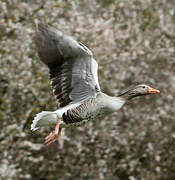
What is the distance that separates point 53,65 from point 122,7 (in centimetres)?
540

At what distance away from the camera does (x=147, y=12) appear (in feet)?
35.3

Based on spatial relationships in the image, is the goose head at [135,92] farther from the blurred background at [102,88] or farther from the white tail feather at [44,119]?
the blurred background at [102,88]

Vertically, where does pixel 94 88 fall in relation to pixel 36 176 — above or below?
above

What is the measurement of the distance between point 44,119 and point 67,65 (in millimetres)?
626

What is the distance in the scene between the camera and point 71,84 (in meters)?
5.12

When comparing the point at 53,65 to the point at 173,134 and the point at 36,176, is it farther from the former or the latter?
the point at 173,134

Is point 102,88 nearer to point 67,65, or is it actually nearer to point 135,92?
point 135,92

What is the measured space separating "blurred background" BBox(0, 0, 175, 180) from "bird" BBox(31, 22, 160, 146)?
2209mm

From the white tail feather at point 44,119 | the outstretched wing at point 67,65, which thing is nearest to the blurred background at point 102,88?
the outstretched wing at point 67,65

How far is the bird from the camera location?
15.6ft

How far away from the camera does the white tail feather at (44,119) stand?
4793 mm

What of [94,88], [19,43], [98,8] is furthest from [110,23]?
[94,88]

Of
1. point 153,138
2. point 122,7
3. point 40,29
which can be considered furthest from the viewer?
point 122,7

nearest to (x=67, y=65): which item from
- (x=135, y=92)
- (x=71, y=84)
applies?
(x=71, y=84)
